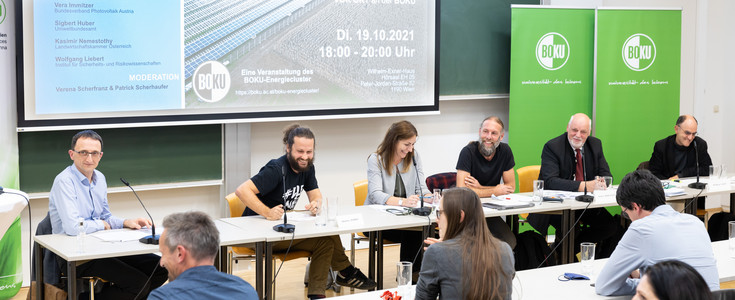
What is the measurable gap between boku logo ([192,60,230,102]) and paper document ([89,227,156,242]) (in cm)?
179

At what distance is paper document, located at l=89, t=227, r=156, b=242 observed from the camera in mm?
4066

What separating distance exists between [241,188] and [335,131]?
2.08m

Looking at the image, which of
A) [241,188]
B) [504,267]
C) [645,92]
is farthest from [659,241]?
[645,92]

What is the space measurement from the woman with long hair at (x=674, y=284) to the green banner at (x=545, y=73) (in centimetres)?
490

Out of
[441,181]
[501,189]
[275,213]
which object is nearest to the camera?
[275,213]

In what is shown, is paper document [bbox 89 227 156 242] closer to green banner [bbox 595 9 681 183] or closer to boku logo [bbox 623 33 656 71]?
green banner [bbox 595 9 681 183]

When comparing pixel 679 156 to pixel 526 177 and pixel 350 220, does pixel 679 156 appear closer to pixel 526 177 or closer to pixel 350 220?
pixel 526 177

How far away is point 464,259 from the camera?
2.80 metres

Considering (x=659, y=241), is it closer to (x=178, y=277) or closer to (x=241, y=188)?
(x=178, y=277)

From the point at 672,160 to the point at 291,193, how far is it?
10.9 feet

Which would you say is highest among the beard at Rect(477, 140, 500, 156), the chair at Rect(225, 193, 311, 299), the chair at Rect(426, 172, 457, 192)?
the beard at Rect(477, 140, 500, 156)

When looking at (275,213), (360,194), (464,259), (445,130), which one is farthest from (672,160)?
(464,259)

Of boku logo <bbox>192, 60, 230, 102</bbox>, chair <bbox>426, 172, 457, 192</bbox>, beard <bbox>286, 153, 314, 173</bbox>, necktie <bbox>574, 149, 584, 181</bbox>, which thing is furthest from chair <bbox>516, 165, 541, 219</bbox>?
boku logo <bbox>192, 60, 230, 102</bbox>

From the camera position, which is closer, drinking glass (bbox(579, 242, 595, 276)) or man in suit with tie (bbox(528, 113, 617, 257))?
drinking glass (bbox(579, 242, 595, 276))
